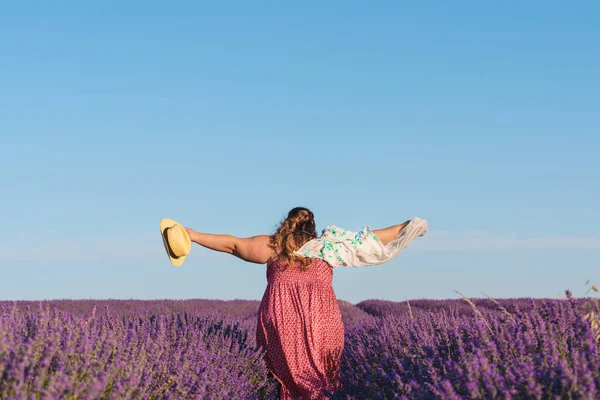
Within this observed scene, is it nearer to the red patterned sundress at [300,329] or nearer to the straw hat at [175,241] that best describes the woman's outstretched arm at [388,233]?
the red patterned sundress at [300,329]

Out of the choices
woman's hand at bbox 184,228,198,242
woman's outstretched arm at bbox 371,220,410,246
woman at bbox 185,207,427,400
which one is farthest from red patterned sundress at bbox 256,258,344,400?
woman's hand at bbox 184,228,198,242

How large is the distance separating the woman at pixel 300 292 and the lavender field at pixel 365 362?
0.66 ft

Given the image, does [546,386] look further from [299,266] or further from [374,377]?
[299,266]

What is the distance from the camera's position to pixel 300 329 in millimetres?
4910

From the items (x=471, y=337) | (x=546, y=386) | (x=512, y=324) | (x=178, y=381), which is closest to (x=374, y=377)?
(x=471, y=337)

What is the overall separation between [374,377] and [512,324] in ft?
2.92

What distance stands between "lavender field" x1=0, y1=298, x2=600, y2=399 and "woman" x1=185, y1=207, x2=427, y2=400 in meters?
0.20

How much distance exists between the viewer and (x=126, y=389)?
2.91 m

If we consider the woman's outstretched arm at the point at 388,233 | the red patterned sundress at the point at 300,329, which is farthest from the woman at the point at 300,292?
the woman's outstretched arm at the point at 388,233

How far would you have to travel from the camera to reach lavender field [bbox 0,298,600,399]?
2.58 m

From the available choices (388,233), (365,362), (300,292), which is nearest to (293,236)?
(300,292)

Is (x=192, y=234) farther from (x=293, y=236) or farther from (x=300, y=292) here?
(x=300, y=292)

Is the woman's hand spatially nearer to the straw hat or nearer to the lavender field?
the straw hat

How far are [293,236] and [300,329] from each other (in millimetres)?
689
